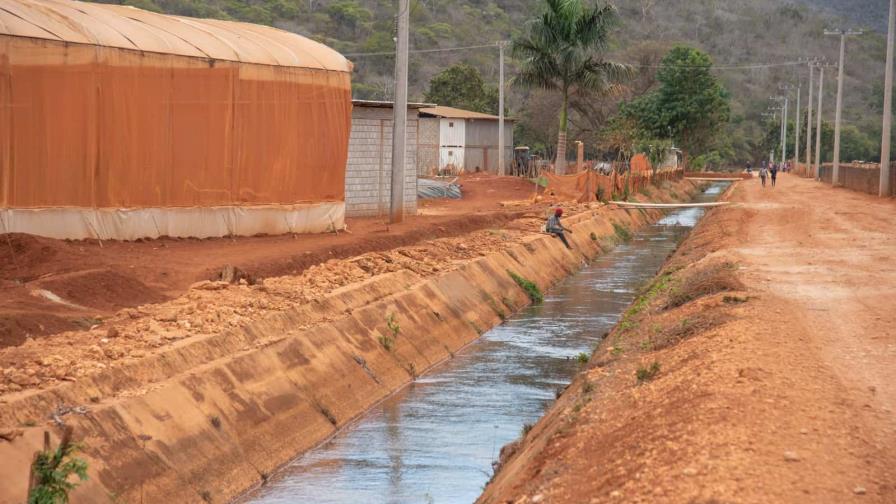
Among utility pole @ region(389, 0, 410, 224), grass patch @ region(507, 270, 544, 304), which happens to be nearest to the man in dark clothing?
grass patch @ region(507, 270, 544, 304)

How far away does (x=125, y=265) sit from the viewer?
1728 cm

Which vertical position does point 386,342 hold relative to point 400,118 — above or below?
below

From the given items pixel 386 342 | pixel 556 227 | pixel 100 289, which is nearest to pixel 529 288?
pixel 556 227

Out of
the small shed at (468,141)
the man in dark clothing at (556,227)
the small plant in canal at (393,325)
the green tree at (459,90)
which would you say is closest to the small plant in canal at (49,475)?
the small plant in canal at (393,325)

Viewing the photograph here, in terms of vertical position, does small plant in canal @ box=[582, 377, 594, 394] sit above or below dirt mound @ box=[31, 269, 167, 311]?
below

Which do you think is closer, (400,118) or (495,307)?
(495,307)

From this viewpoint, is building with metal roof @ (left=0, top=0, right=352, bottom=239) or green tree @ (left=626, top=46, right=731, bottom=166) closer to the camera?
building with metal roof @ (left=0, top=0, right=352, bottom=239)

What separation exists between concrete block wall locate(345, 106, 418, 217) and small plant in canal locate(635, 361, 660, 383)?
17.3 metres

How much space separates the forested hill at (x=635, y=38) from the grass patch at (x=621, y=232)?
16.3m

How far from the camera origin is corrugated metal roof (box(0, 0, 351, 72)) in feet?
61.1

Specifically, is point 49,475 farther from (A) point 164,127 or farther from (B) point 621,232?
(B) point 621,232

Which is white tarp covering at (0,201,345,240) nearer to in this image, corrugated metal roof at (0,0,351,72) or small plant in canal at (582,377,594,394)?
corrugated metal roof at (0,0,351,72)

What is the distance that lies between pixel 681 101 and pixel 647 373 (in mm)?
81518

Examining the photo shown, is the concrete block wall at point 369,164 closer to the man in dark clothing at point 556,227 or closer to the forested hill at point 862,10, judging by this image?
the man in dark clothing at point 556,227
